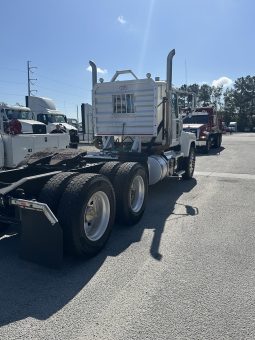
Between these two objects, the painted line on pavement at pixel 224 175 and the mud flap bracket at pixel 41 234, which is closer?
the mud flap bracket at pixel 41 234

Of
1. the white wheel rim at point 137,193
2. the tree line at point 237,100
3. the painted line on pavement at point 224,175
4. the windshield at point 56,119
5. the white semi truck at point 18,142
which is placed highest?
the tree line at point 237,100

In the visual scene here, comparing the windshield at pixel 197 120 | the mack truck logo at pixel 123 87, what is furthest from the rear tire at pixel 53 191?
the windshield at pixel 197 120

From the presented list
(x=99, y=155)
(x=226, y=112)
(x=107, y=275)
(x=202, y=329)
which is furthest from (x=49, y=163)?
(x=226, y=112)

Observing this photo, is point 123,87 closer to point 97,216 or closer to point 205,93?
point 97,216

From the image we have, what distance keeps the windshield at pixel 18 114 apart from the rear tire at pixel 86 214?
1244cm

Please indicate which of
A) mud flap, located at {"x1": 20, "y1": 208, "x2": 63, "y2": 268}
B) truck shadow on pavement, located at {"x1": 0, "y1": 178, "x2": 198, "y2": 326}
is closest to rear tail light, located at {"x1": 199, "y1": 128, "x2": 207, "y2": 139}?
truck shadow on pavement, located at {"x1": 0, "y1": 178, "x2": 198, "y2": 326}

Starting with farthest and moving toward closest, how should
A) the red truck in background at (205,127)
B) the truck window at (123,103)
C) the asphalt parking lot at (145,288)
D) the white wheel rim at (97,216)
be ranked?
the red truck in background at (205,127) < the truck window at (123,103) < the white wheel rim at (97,216) < the asphalt parking lot at (145,288)

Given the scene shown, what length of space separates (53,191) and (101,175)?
2.61ft

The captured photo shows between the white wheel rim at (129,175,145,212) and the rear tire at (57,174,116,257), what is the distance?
115 centimetres

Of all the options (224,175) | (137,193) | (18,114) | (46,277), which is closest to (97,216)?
(46,277)

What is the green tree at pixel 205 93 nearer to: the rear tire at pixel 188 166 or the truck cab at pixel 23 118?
the truck cab at pixel 23 118

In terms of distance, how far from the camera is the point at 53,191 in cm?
432

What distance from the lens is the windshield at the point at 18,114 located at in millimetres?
15914

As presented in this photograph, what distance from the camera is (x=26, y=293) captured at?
355 cm
